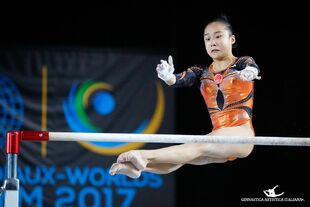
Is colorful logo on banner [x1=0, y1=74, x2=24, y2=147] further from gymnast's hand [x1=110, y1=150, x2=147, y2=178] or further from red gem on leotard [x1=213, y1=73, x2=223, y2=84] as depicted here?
red gem on leotard [x1=213, y1=73, x2=223, y2=84]

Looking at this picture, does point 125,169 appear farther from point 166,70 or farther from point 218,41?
point 218,41

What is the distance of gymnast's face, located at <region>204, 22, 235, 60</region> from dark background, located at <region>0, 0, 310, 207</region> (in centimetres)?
20

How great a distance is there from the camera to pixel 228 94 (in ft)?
16.2

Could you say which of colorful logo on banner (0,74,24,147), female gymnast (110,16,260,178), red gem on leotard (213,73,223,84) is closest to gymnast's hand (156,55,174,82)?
female gymnast (110,16,260,178)

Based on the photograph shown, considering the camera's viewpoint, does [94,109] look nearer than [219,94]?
No

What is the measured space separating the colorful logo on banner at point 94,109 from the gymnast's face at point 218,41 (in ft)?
2.11

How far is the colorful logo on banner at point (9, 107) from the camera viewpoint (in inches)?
208

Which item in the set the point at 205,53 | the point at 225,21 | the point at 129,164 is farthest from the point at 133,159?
the point at 225,21

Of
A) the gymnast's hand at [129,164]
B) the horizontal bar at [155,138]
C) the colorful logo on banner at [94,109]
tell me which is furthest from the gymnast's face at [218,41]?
the gymnast's hand at [129,164]

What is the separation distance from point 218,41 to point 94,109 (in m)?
1.29

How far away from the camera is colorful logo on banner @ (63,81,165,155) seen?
17.8 feet

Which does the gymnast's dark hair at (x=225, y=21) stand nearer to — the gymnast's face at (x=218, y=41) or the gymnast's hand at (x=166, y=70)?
the gymnast's face at (x=218, y=41)

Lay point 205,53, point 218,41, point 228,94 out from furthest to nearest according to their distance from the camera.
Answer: point 205,53 → point 218,41 → point 228,94

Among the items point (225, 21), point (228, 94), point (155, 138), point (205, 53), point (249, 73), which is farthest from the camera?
point (205, 53)
